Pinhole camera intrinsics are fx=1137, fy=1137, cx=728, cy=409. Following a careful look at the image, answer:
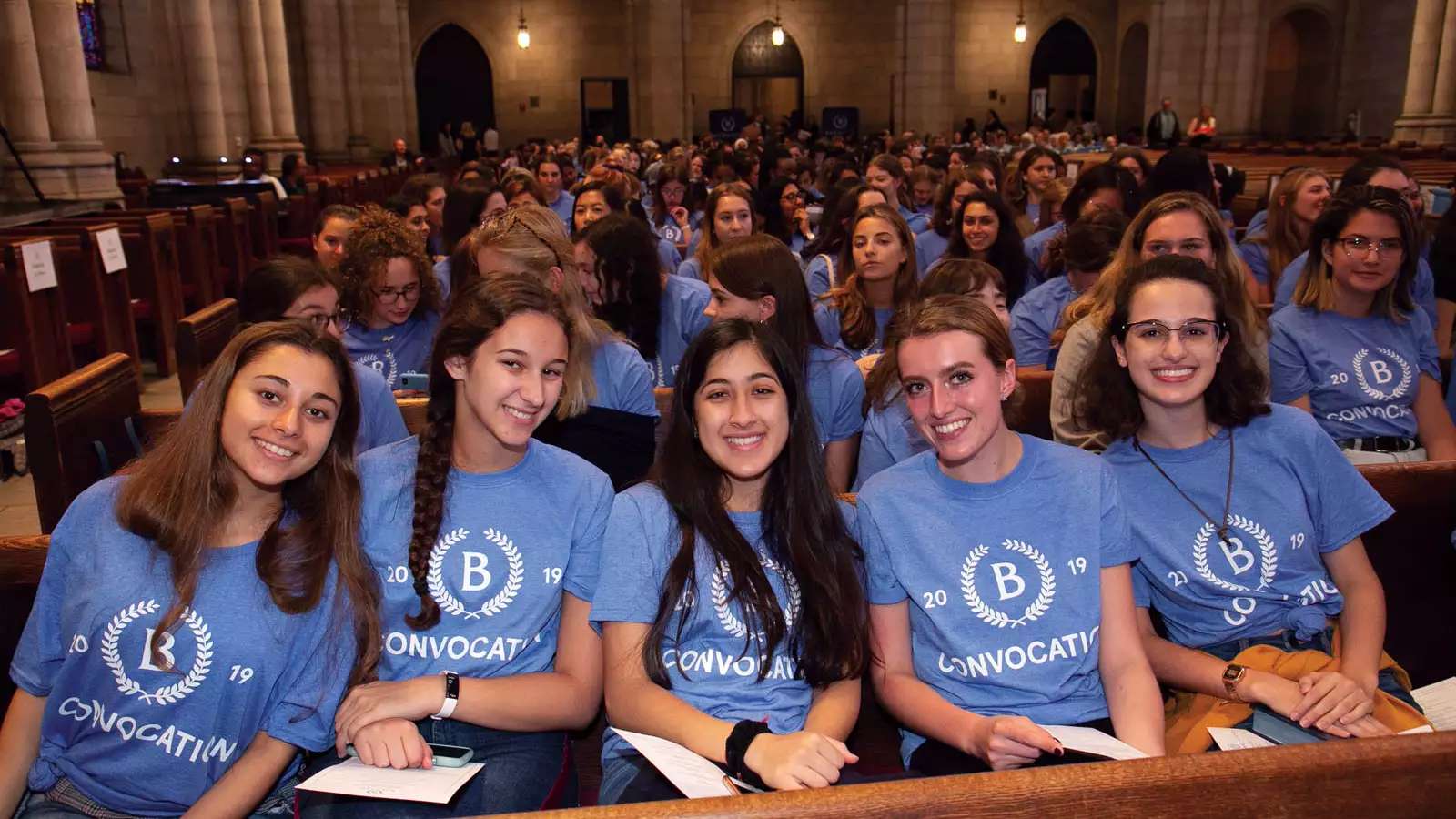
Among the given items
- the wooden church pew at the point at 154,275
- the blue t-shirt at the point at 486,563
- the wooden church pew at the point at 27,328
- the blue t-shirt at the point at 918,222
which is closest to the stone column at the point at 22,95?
the wooden church pew at the point at 154,275

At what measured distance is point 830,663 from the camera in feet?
7.86

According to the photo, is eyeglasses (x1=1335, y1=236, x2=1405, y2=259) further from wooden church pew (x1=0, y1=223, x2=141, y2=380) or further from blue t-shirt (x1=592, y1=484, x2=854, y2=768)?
wooden church pew (x1=0, y1=223, x2=141, y2=380)

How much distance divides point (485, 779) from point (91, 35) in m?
16.9

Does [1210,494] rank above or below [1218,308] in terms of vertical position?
below

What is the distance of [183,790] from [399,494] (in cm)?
73

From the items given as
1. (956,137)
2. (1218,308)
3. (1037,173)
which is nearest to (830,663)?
(1218,308)

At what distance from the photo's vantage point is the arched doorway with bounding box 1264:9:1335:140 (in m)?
25.8

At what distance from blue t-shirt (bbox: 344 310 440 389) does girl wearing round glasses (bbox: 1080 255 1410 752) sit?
2.96 meters

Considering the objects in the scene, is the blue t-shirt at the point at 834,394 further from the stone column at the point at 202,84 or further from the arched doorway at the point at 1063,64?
the arched doorway at the point at 1063,64

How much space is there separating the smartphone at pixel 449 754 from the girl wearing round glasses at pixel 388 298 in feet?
8.27

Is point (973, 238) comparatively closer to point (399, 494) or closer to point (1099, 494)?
point (1099, 494)

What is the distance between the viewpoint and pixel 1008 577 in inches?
94.7

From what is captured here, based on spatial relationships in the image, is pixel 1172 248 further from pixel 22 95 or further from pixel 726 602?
pixel 22 95

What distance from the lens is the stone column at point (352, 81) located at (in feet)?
76.8
